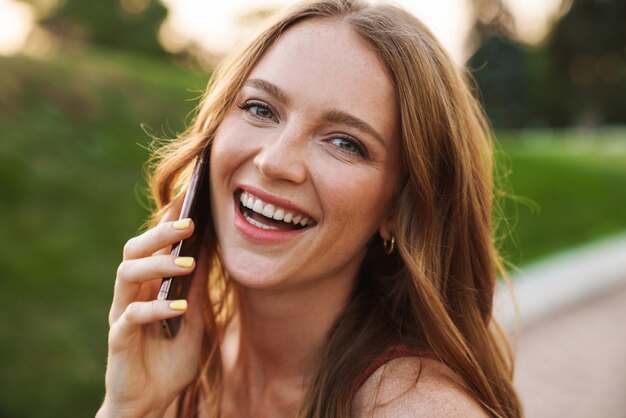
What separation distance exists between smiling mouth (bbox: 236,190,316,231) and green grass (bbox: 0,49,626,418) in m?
0.99

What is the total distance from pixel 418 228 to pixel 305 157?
20.9 inches

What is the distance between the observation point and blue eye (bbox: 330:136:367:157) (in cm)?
224

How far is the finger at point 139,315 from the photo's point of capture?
88.4 inches

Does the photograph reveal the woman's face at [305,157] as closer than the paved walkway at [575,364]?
Yes

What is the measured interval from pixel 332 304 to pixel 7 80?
7.12m

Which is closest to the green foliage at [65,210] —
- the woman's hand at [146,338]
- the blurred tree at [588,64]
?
the woman's hand at [146,338]

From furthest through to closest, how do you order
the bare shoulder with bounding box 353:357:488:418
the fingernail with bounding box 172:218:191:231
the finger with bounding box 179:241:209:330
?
the finger with bounding box 179:241:209:330, the fingernail with bounding box 172:218:191:231, the bare shoulder with bounding box 353:357:488:418

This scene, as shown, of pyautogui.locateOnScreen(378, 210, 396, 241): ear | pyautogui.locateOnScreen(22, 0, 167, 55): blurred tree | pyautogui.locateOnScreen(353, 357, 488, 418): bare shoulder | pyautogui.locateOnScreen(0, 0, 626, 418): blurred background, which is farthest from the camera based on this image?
pyautogui.locateOnScreen(22, 0, 167, 55): blurred tree

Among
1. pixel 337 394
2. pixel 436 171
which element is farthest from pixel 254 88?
pixel 337 394

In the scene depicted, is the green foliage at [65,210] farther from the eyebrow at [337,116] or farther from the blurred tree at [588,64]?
the blurred tree at [588,64]

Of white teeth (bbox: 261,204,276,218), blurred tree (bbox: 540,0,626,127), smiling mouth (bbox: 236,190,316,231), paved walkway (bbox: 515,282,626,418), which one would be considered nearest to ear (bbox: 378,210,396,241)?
smiling mouth (bbox: 236,190,316,231)

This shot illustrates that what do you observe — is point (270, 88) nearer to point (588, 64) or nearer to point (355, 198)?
point (355, 198)

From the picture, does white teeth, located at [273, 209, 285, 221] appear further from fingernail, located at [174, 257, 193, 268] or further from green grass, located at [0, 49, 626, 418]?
green grass, located at [0, 49, 626, 418]

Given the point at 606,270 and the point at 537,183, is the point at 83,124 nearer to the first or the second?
the point at 606,270
